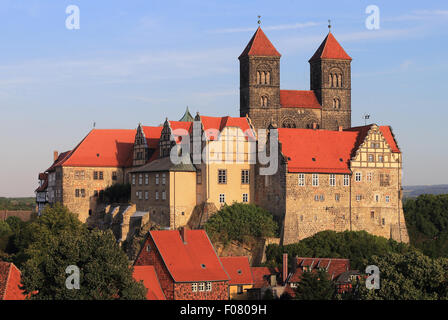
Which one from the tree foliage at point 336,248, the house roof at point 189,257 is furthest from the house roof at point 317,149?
the house roof at point 189,257

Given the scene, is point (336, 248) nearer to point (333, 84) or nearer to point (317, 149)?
point (317, 149)

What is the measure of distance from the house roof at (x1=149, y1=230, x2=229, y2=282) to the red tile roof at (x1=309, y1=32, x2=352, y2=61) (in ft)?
144

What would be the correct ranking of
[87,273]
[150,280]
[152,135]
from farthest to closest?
[152,135] → [150,280] → [87,273]

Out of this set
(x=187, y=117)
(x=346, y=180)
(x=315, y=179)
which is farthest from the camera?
(x=187, y=117)

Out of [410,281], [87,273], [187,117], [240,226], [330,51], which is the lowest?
[410,281]

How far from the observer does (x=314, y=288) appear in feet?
174

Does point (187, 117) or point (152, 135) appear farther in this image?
point (187, 117)

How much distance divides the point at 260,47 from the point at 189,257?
4454 cm

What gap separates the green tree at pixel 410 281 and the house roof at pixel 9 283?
69.0 feet

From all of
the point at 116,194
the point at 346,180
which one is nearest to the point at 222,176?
the point at 346,180

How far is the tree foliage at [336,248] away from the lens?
2731 inches

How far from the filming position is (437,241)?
81750mm

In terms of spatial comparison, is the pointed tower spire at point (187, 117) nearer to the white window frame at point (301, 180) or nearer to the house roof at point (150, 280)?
the white window frame at point (301, 180)

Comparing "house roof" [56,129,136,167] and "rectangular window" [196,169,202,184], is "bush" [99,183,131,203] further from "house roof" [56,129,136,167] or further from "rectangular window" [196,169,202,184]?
"rectangular window" [196,169,202,184]
